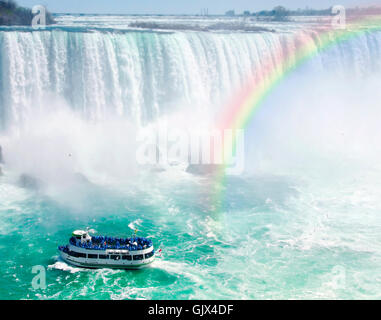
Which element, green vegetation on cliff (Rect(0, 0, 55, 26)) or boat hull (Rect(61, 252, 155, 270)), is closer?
boat hull (Rect(61, 252, 155, 270))

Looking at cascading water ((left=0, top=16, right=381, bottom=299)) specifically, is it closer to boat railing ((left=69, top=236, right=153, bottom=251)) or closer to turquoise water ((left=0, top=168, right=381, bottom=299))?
turquoise water ((left=0, top=168, right=381, bottom=299))

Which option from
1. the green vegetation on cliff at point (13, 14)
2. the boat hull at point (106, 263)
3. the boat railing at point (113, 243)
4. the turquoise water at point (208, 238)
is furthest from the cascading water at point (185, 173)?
the green vegetation on cliff at point (13, 14)

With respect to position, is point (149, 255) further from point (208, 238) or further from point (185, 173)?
point (185, 173)

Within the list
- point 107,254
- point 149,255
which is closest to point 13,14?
point 107,254

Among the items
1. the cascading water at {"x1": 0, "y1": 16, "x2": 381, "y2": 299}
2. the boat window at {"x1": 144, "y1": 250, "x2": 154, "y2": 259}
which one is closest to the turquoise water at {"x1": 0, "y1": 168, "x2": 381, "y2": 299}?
the cascading water at {"x1": 0, "y1": 16, "x2": 381, "y2": 299}

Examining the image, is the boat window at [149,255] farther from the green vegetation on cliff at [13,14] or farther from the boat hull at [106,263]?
the green vegetation on cliff at [13,14]

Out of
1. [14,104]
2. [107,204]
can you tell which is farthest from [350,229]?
[14,104]

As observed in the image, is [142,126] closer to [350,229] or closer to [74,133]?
[74,133]
